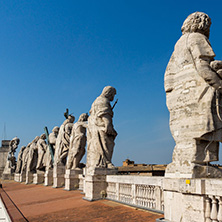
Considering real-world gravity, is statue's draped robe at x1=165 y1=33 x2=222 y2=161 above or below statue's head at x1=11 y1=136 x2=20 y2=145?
below

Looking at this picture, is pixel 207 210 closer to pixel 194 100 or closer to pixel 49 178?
pixel 194 100

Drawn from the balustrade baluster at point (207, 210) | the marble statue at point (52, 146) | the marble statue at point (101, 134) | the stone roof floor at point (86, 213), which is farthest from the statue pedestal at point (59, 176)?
the balustrade baluster at point (207, 210)

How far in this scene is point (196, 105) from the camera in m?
5.15

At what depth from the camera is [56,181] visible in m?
16.0

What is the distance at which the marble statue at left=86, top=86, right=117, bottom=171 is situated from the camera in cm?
1029

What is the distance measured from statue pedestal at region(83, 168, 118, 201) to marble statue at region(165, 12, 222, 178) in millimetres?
4745

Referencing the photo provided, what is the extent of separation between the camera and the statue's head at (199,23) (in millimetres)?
5621

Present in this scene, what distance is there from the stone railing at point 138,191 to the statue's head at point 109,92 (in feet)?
10.5

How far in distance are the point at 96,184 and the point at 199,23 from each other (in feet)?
21.4

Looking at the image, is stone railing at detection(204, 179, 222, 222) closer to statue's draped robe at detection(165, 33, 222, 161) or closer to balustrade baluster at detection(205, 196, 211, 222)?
balustrade baluster at detection(205, 196, 211, 222)


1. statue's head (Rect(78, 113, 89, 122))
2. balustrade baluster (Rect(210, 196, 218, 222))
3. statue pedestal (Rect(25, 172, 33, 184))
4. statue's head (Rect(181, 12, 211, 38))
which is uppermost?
statue's head (Rect(181, 12, 211, 38))

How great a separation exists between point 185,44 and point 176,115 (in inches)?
58.5

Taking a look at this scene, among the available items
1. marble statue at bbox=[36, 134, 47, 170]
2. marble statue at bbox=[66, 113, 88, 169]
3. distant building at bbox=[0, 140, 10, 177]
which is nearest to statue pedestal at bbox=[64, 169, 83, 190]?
marble statue at bbox=[66, 113, 88, 169]

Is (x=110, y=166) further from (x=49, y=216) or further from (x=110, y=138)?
(x=49, y=216)
